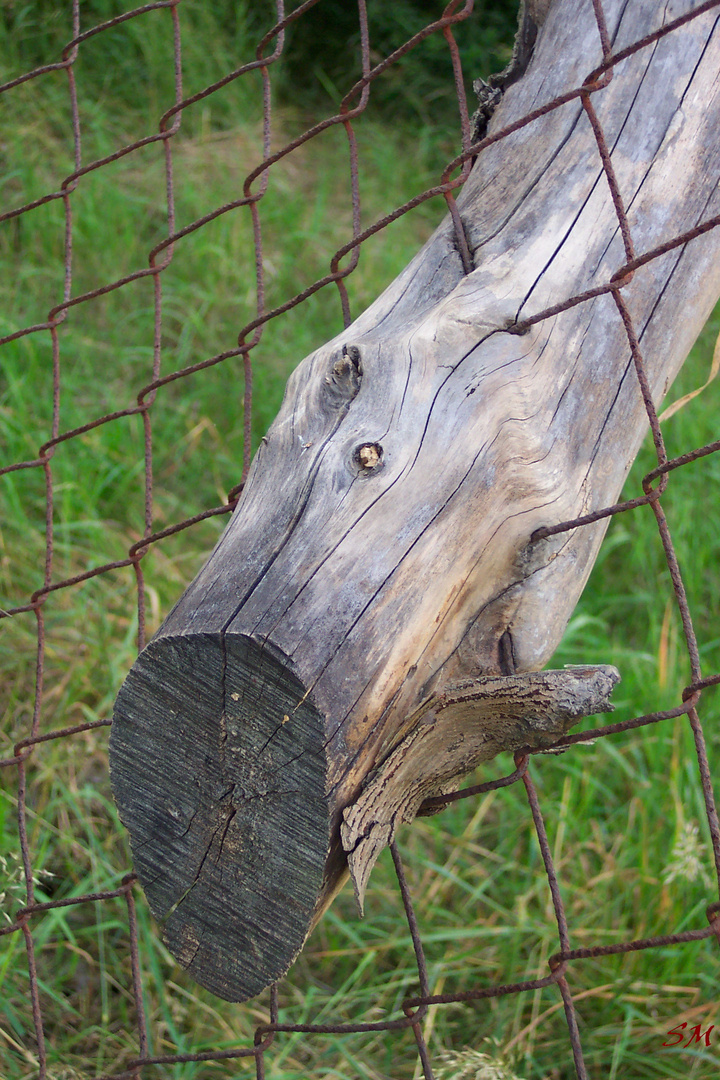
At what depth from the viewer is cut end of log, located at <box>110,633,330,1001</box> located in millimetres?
796

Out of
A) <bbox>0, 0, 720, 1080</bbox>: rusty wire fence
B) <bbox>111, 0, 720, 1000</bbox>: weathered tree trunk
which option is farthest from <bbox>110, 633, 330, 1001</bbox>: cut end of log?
<bbox>0, 0, 720, 1080</bbox>: rusty wire fence

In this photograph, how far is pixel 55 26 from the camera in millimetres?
3555

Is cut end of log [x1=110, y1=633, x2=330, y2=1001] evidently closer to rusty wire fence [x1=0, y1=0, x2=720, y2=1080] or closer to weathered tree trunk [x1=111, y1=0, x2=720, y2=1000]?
weathered tree trunk [x1=111, y1=0, x2=720, y2=1000]

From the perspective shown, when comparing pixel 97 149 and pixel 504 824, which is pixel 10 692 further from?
pixel 97 149

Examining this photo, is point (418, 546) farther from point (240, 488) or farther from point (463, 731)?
point (240, 488)

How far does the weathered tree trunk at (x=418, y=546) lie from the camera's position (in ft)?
2.63

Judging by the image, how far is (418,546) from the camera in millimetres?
820

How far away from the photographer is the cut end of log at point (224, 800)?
80cm

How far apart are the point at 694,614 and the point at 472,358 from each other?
69.4 inches

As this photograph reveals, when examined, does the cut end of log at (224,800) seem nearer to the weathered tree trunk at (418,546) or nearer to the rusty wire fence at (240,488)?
the weathered tree trunk at (418,546)

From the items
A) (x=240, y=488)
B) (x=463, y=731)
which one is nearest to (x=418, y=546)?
(x=463, y=731)

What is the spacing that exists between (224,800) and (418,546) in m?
0.28

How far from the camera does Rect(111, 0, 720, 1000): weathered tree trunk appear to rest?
80 cm

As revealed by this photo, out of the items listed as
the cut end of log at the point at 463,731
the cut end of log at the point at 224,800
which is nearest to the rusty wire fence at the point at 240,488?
the cut end of log at the point at 463,731
